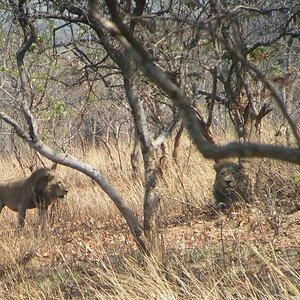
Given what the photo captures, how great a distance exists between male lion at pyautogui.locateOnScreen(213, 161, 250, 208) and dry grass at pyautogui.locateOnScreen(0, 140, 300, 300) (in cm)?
21

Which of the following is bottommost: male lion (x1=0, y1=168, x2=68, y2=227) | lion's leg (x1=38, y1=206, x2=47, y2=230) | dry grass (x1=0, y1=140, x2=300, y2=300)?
dry grass (x1=0, y1=140, x2=300, y2=300)

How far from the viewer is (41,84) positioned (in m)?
12.2

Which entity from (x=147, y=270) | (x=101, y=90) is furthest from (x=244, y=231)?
(x=101, y=90)

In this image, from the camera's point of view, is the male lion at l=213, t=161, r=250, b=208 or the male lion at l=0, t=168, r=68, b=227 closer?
the male lion at l=213, t=161, r=250, b=208

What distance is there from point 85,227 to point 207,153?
8.15 meters

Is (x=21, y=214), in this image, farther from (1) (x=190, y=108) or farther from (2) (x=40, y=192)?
(1) (x=190, y=108)

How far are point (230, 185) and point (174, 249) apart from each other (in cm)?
242

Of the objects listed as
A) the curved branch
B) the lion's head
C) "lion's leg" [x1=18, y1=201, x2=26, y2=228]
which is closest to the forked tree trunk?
"lion's leg" [x1=18, y1=201, x2=26, y2=228]

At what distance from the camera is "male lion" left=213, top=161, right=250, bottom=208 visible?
8.70 meters

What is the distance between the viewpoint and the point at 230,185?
8.77m

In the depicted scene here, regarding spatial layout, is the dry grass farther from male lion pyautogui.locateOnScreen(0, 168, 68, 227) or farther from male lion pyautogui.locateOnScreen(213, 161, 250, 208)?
male lion pyautogui.locateOnScreen(0, 168, 68, 227)

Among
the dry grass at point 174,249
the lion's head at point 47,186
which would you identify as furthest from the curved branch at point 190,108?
the lion's head at point 47,186

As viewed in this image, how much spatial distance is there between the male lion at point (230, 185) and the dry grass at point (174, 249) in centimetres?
21

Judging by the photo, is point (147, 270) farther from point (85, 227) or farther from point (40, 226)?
point (85, 227)
